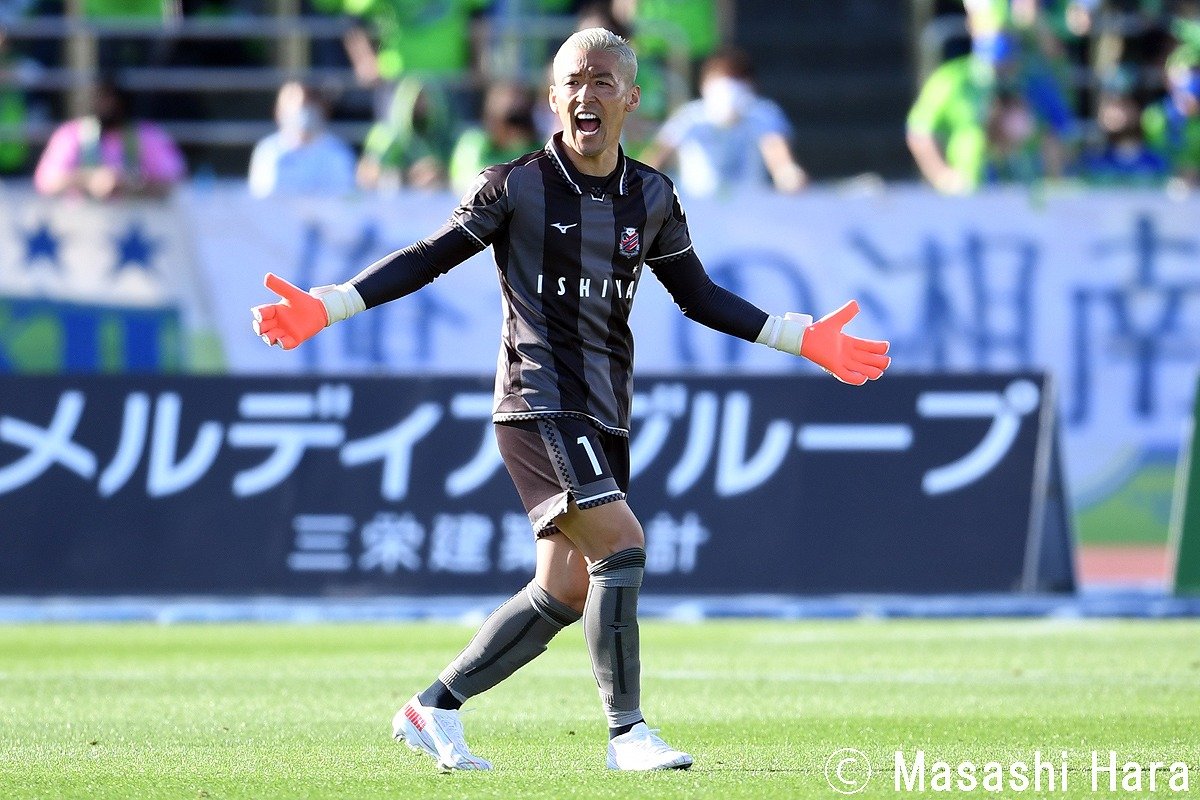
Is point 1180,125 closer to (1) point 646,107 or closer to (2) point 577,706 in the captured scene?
(1) point 646,107

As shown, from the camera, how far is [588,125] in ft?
19.5

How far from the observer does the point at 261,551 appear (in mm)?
11555

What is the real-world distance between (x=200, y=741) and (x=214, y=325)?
730cm

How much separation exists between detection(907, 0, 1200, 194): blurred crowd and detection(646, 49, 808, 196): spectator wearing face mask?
1.09 metres

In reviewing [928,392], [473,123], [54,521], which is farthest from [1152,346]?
[54,521]

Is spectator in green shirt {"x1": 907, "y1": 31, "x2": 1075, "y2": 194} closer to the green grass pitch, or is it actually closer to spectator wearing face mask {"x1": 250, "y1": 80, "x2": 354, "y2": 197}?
spectator wearing face mask {"x1": 250, "y1": 80, "x2": 354, "y2": 197}

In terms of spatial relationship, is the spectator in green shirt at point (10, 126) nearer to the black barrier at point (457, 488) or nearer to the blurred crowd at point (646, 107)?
the blurred crowd at point (646, 107)

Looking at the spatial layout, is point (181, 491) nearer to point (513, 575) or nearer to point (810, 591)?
point (513, 575)

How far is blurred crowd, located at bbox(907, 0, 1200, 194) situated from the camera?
14633mm

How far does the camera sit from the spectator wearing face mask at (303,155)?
14.6m

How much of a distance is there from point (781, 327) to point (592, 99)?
927 millimetres

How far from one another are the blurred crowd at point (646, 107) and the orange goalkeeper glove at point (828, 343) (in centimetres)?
752

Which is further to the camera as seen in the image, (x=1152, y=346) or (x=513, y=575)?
(x=1152, y=346)

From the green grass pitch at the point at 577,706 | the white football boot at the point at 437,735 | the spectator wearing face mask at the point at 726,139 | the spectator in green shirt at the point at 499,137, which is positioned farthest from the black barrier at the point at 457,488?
the white football boot at the point at 437,735
